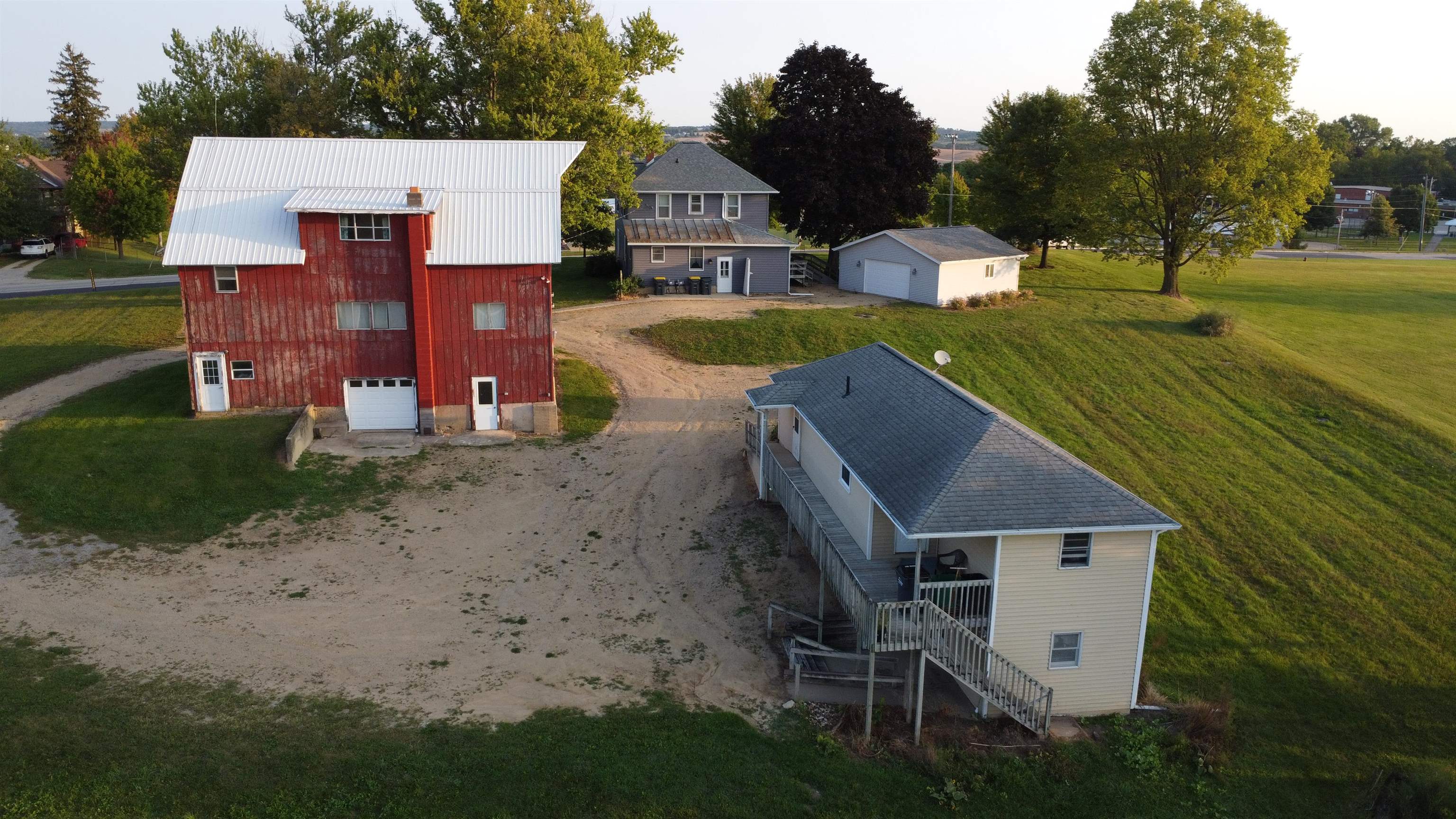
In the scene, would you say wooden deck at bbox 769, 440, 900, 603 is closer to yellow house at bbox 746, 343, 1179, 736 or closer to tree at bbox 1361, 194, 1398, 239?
yellow house at bbox 746, 343, 1179, 736

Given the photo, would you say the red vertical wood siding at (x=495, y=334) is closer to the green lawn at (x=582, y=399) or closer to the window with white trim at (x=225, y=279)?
the green lawn at (x=582, y=399)

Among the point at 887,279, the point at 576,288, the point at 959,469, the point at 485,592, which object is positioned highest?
the point at 887,279

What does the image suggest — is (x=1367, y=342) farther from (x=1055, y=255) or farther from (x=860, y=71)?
(x=860, y=71)

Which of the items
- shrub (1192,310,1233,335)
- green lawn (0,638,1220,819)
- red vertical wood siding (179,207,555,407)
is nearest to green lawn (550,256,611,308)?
red vertical wood siding (179,207,555,407)

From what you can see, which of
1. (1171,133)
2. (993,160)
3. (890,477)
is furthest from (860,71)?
(890,477)

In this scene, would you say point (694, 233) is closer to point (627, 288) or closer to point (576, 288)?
point (627, 288)

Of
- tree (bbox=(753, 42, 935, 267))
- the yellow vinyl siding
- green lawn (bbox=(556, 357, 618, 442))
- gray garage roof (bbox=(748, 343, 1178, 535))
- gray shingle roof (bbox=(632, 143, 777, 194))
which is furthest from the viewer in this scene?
tree (bbox=(753, 42, 935, 267))

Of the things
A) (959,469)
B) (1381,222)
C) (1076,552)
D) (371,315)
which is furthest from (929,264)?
A: (1381,222)
